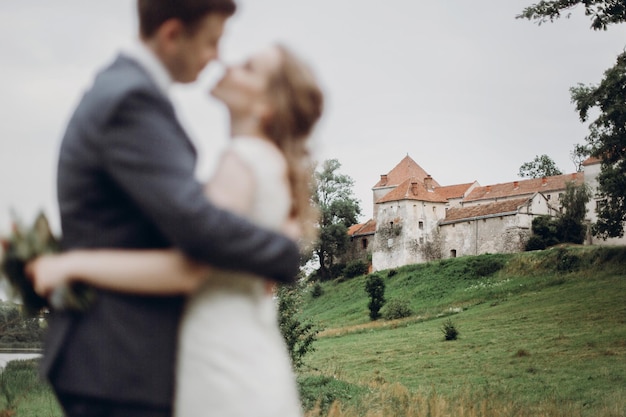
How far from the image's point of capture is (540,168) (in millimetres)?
89250

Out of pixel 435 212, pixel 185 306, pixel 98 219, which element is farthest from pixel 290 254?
pixel 435 212

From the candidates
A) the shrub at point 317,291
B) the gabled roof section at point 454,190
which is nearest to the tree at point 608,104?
the shrub at point 317,291

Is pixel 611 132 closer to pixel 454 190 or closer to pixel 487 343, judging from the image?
pixel 487 343

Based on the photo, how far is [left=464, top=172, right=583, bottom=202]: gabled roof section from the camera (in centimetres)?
7400

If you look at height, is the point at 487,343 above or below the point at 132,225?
below

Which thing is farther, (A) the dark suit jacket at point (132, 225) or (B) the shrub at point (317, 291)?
(B) the shrub at point (317, 291)

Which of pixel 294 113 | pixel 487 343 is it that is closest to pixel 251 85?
pixel 294 113

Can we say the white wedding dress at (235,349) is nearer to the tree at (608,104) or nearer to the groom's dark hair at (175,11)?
the groom's dark hair at (175,11)

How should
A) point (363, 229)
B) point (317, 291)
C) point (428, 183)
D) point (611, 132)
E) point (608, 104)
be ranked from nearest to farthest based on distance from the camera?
point (608, 104) < point (611, 132) < point (317, 291) < point (428, 183) < point (363, 229)

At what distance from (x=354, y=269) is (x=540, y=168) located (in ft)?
95.0

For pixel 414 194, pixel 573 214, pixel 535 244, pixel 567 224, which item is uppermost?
pixel 414 194

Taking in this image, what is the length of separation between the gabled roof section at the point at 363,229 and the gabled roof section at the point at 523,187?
10.1 metres

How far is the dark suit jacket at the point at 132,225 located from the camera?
4.64 feet

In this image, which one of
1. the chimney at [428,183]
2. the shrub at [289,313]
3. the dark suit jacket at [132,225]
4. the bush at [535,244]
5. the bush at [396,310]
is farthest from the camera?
the chimney at [428,183]
